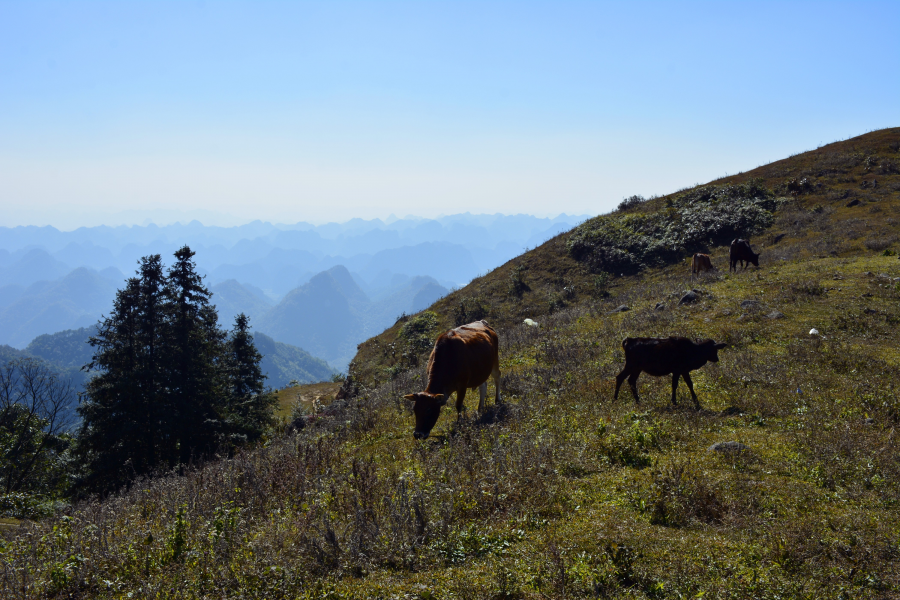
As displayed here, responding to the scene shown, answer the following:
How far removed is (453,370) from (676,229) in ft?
129

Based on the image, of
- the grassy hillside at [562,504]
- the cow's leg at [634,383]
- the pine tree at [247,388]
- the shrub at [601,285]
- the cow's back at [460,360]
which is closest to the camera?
the grassy hillside at [562,504]

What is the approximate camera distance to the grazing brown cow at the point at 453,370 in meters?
10.3

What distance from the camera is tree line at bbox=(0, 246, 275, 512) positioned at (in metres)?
24.5

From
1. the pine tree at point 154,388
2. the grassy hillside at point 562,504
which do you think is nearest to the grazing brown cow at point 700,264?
the grassy hillside at point 562,504

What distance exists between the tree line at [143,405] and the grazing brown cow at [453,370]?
16.1m

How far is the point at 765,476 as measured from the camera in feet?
24.0

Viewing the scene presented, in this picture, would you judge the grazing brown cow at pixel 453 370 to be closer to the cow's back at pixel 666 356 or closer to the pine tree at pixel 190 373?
the cow's back at pixel 666 356

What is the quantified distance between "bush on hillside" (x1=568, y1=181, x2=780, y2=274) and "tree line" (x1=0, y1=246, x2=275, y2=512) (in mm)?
33477

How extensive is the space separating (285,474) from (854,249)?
33.0 meters

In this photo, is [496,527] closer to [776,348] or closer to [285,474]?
[285,474]

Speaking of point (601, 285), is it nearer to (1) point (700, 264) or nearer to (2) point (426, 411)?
(1) point (700, 264)

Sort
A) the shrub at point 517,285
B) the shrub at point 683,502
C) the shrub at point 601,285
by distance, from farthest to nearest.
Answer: the shrub at point 517,285, the shrub at point 601,285, the shrub at point 683,502

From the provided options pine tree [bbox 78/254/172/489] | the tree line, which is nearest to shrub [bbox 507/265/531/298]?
the tree line

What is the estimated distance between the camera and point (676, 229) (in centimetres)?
4359
